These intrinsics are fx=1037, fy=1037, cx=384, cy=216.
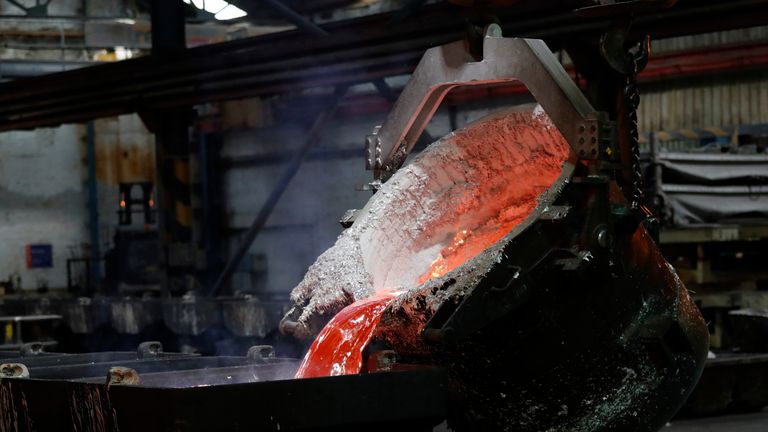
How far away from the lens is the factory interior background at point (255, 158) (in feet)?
22.8

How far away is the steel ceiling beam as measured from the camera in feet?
22.0

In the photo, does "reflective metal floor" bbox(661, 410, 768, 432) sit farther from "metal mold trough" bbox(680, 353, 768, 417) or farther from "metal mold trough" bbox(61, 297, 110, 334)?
"metal mold trough" bbox(61, 297, 110, 334)

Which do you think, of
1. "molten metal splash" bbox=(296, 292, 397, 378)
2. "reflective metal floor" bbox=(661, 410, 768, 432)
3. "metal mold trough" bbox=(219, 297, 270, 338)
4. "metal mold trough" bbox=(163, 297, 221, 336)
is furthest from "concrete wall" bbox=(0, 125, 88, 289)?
"molten metal splash" bbox=(296, 292, 397, 378)

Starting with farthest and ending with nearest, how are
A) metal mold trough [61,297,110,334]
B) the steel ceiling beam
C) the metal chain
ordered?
metal mold trough [61,297,110,334]
the steel ceiling beam
the metal chain

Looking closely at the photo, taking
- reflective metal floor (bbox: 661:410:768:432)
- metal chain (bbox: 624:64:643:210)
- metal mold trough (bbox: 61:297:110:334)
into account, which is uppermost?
metal chain (bbox: 624:64:643:210)

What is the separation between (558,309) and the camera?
3.10 m

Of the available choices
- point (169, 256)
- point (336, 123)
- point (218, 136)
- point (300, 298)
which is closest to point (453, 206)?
point (300, 298)

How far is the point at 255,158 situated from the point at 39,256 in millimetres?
3839

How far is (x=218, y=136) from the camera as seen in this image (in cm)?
1483

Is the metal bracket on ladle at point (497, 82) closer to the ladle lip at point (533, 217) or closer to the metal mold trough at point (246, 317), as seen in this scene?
the ladle lip at point (533, 217)

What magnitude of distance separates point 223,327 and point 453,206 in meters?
4.97

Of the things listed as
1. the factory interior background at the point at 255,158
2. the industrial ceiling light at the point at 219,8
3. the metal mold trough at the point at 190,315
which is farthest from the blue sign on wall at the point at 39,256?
the metal mold trough at the point at 190,315

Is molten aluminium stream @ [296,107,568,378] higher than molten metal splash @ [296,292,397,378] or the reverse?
higher

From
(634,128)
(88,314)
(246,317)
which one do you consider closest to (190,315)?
(246,317)
